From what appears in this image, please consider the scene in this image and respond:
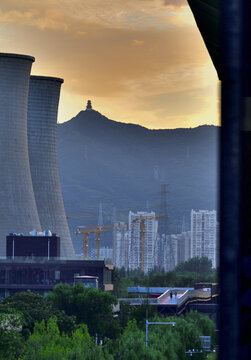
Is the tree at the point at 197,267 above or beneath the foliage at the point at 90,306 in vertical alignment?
above

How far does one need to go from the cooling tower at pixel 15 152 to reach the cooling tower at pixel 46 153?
426 centimetres

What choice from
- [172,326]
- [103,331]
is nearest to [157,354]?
[172,326]

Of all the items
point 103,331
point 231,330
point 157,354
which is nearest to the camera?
point 231,330

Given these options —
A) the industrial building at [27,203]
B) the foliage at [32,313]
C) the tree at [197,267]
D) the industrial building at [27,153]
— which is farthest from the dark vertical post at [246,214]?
the tree at [197,267]

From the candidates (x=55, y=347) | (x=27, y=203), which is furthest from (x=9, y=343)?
(x=27, y=203)

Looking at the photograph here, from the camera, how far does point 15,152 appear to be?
8444 cm

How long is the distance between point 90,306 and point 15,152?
2472 centimetres

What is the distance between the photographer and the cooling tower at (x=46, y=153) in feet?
297

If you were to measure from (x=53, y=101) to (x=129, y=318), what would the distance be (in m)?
33.2

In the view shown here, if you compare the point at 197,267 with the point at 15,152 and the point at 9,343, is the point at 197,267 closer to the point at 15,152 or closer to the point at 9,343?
the point at 15,152

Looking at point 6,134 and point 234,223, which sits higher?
point 6,134

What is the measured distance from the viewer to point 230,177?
4.79 feet

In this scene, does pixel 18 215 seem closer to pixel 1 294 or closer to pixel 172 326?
pixel 1 294

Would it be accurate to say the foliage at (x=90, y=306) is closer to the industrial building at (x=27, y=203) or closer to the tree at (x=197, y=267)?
the industrial building at (x=27, y=203)
